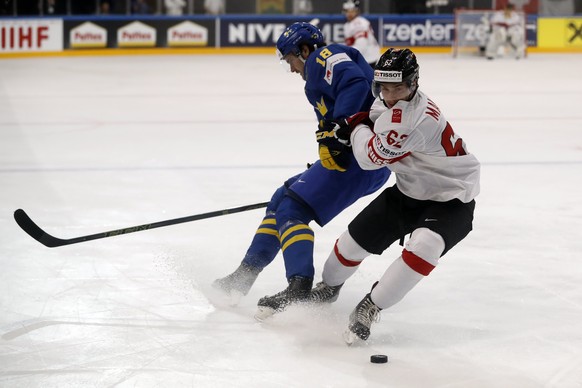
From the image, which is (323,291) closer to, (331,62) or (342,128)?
(342,128)

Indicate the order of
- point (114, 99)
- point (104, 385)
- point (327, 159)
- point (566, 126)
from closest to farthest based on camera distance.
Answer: point (104, 385), point (327, 159), point (566, 126), point (114, 99)

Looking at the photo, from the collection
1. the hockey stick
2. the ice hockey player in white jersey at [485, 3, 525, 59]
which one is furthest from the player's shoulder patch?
the ice hockey player in white jersey at [485, 3, 525, 59]

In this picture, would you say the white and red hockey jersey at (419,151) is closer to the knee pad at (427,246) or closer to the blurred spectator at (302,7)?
the knee pad at (427,246)

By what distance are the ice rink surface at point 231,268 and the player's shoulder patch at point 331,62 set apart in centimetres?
79

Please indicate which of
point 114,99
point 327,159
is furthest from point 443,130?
point 114,99

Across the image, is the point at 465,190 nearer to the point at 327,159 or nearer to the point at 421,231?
the point at 421,231

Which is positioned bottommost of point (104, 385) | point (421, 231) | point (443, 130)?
point (104, 385)

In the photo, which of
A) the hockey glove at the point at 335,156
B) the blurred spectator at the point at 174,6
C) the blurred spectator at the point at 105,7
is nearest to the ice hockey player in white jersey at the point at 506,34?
the blurred spectator at the point at 174,6

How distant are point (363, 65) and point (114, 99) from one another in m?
6.12

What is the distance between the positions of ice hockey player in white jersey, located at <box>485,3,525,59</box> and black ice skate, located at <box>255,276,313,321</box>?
35.6ft

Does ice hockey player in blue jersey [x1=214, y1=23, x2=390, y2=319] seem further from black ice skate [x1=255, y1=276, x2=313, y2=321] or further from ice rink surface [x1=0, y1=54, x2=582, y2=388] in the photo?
ice rink surface [x1=0, y1=54, x2=582, y2=388]

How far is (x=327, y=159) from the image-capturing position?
3135 mm

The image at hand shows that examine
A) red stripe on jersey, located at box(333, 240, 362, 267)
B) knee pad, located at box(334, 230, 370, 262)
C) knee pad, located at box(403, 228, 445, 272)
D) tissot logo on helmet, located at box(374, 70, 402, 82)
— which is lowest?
red stripe on jersey, located at box(333, 240, 362, 267)

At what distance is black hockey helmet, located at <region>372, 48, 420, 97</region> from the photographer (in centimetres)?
280
